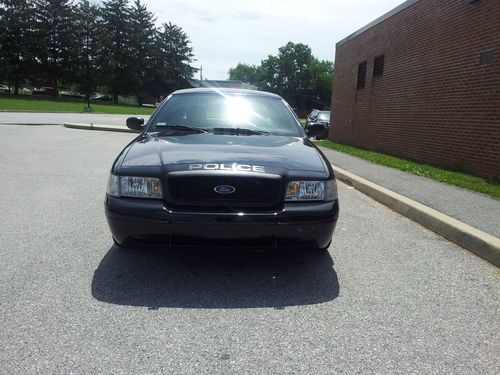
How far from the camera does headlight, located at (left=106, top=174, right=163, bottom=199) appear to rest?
3.26 meters

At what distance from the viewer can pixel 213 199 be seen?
323 cm

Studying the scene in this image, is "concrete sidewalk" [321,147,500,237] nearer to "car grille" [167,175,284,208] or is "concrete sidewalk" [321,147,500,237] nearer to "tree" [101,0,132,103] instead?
"car grille" [167,175,284,208]

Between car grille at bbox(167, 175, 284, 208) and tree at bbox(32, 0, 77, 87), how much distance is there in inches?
2622

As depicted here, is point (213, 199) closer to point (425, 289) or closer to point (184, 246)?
point (184, 246)

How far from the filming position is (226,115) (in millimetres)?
4684

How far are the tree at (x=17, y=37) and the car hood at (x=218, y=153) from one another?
6194cm

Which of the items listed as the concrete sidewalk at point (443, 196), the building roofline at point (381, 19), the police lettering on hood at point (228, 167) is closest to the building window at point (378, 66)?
the building roofline at point (381, 19)

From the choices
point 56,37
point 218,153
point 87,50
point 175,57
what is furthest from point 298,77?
point 218,153

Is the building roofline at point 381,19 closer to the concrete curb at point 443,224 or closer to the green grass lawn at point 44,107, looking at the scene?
the concrete curb at point 443,224

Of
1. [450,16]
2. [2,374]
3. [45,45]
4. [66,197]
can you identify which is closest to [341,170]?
[450,16]

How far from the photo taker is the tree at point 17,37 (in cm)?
5731

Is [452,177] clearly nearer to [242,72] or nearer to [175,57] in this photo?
[175,57]

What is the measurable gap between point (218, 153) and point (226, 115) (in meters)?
1.27

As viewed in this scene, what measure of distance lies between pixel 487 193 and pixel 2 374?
6874 millimetres
